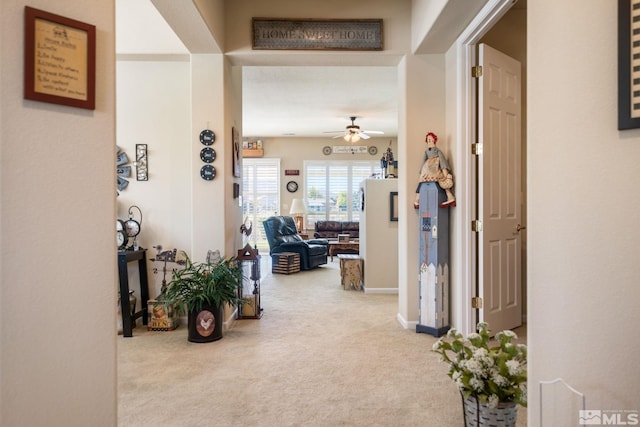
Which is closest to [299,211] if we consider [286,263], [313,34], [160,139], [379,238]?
[286,263]

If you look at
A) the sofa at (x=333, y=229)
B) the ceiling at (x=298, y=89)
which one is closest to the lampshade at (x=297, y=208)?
the sofa at (x=333, y=229)

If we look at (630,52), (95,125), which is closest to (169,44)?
(95,125)

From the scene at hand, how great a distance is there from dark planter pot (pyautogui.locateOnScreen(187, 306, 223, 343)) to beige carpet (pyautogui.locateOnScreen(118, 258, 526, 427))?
0.08m

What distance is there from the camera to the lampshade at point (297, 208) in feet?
31.1

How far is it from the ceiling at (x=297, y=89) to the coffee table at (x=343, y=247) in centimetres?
247

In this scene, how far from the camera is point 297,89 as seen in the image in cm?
598

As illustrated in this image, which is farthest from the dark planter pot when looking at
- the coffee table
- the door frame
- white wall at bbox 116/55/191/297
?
the coffee table

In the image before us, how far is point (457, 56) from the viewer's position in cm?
340

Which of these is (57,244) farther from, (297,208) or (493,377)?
(297,208)

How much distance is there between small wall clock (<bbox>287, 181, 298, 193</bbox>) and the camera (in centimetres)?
1003

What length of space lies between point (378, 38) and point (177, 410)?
3.31 metres

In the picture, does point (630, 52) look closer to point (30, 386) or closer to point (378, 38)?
point (30, 386)

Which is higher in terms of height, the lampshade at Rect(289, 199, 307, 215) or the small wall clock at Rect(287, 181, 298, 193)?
the small wall clock at Rect(287, 181, 298, 193)

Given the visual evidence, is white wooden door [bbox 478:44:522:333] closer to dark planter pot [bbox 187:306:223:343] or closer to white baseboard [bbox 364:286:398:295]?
white baseboard [bbox 364:286:398:295]
